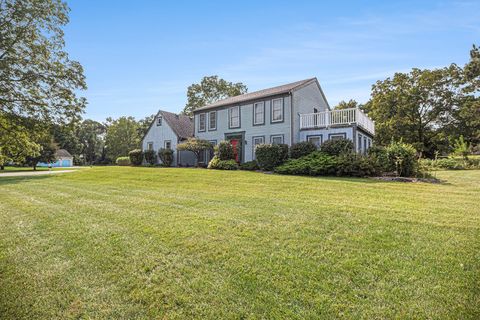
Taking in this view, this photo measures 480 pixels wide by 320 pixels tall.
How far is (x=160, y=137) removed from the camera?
2472 centimetres

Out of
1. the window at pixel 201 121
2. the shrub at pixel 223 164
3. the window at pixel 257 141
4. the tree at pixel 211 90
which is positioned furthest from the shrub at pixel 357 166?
the tree at pixel 211 90

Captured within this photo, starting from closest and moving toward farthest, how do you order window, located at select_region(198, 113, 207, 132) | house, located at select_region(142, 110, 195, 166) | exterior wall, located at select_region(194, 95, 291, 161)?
1. exterior wall, located at select_region(194, 95, 291, 161)
2. window, located at select_region(198, 113, 207, 132)
3. house, located at select_region(142, 110, 195, 166)

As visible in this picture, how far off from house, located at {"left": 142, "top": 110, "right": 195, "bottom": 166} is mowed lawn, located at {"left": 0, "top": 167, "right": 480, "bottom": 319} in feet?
55.2

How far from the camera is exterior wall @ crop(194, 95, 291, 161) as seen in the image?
17.1m

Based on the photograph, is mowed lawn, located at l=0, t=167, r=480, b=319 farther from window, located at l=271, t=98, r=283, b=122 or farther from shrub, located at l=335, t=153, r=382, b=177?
window, located at l=271, t=98, r=283, b=122

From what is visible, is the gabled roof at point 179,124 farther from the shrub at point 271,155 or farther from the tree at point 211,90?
the tree at point 211,90

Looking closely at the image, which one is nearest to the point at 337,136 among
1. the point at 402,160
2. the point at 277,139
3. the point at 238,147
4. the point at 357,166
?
the point at 357,166

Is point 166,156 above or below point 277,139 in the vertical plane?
below

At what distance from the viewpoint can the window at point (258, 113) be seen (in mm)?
18453

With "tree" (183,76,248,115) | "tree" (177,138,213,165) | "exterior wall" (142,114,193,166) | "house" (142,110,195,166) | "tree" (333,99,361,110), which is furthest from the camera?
"tree" (183,76,248,115)

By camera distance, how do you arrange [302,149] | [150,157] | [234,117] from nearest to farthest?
[302,149], [234,117], [150,157]

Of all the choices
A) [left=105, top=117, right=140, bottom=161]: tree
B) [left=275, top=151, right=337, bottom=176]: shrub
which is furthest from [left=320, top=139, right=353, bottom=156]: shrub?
[left=105, top=117, right=140, bottom=161]: tree

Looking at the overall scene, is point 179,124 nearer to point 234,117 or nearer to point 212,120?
point 212,120

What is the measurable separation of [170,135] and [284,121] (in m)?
11.5
